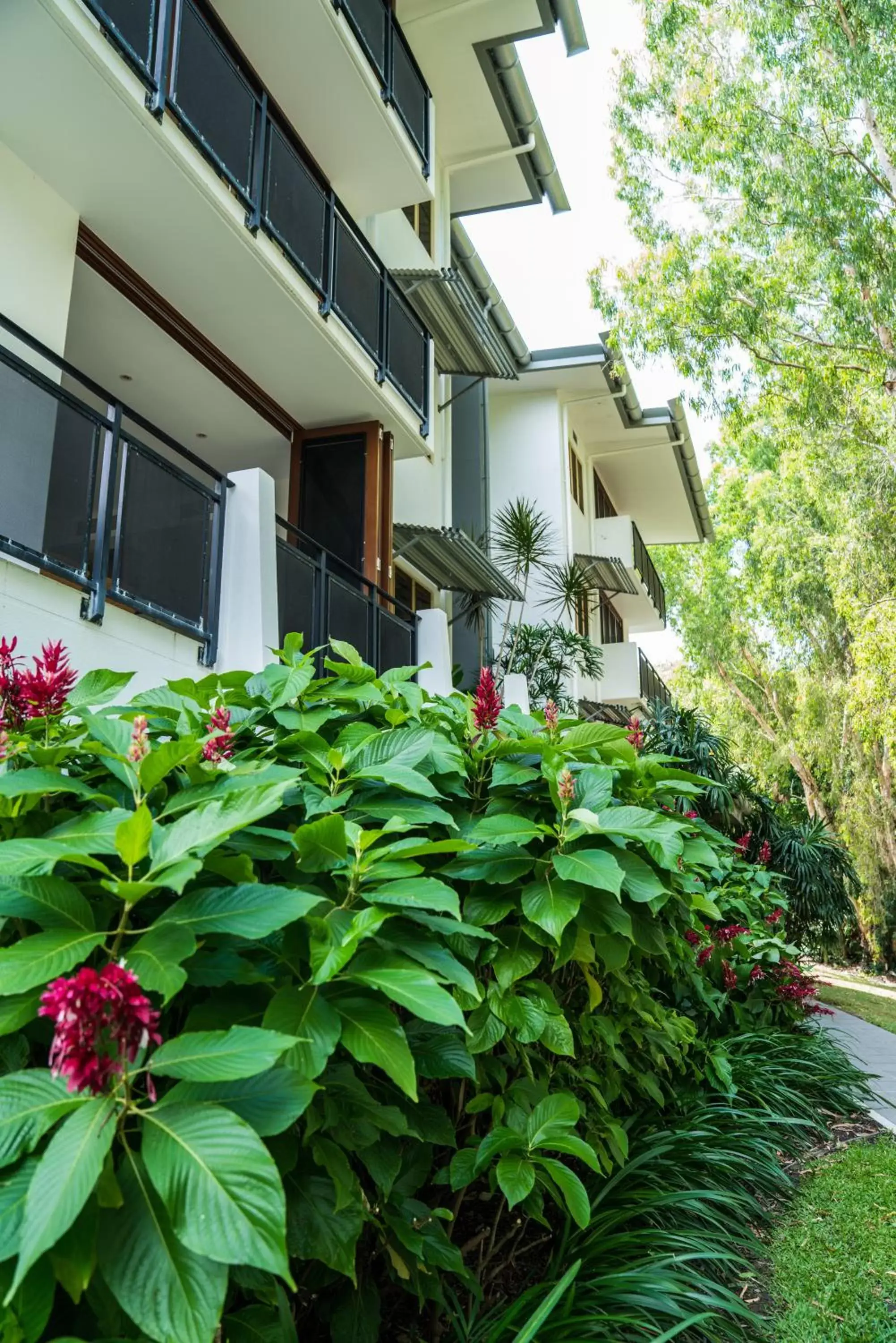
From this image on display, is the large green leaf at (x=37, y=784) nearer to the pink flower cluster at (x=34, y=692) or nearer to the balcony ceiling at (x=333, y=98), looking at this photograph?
the pink flower cluster at (x=34, y=692)

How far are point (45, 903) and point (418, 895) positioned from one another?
0.59 meters

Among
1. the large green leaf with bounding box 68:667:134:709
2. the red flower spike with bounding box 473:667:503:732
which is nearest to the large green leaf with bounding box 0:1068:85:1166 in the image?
the large green leaf with bounding box 68:667:134:709

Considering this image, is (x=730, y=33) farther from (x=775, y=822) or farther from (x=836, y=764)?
(x=836, y=764)

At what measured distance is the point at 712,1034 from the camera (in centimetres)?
622

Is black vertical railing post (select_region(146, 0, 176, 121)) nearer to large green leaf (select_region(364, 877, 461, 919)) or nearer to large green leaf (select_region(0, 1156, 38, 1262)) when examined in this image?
large green leaf (select_region(364, 877, 461, 919))

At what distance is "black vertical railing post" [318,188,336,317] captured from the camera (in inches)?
358

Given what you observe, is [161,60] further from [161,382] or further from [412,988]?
[412,988]

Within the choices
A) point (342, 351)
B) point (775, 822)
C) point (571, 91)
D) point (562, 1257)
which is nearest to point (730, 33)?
point (571, 91)

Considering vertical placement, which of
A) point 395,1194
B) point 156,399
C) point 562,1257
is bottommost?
point 562,1257

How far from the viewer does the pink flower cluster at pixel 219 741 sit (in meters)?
1.96

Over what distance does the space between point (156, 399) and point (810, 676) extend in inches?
761

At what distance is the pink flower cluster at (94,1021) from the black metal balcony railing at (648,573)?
69.4 ft

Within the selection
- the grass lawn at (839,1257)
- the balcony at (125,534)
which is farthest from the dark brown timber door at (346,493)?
the grass lawn at (839,1257)

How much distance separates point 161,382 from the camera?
958 centimetres
